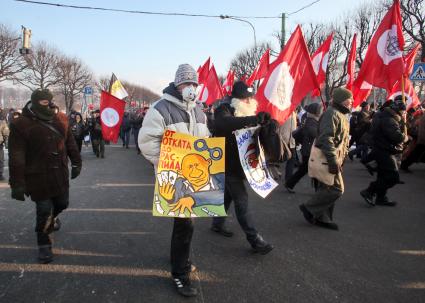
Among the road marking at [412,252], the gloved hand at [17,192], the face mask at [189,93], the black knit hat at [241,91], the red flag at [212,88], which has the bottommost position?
the road marking at [412,252]

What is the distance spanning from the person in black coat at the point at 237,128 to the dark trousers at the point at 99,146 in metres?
9.62

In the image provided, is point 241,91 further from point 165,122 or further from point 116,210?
point 116,210

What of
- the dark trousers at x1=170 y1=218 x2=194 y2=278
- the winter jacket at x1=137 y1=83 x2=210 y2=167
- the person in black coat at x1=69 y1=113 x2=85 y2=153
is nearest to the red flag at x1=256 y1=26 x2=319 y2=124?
the winter jacket at x1=137 y1=83 x2=210 y2=167

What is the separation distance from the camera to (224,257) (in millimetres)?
3857

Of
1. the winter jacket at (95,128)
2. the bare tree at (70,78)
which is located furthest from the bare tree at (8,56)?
the winter jacket at (95,128)

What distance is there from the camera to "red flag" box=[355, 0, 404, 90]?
20.8 ft

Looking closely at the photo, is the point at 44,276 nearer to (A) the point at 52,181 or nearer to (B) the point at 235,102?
(A) the point at 52,181

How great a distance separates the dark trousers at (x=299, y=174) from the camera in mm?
6680

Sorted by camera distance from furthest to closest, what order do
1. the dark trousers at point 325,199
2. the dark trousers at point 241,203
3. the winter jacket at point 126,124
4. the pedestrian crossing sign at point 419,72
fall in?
the winter jacket at point 126,124, the pedestrian crossing sign at point 419,72, the dark trousers at point 325,199, the dark trousers at point 241,203

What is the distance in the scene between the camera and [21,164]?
3561mm

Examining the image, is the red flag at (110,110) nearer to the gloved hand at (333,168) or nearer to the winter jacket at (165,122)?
the gloved hand at (333,168)

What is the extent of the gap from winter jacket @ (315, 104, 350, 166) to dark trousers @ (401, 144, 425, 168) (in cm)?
565

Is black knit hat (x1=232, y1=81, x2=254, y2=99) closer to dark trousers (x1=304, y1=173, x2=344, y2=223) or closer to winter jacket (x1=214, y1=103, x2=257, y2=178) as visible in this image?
winter jacket (x1=214, y1=103, x2=257, y2=178)

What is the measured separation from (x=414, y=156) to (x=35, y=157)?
8.89 m
